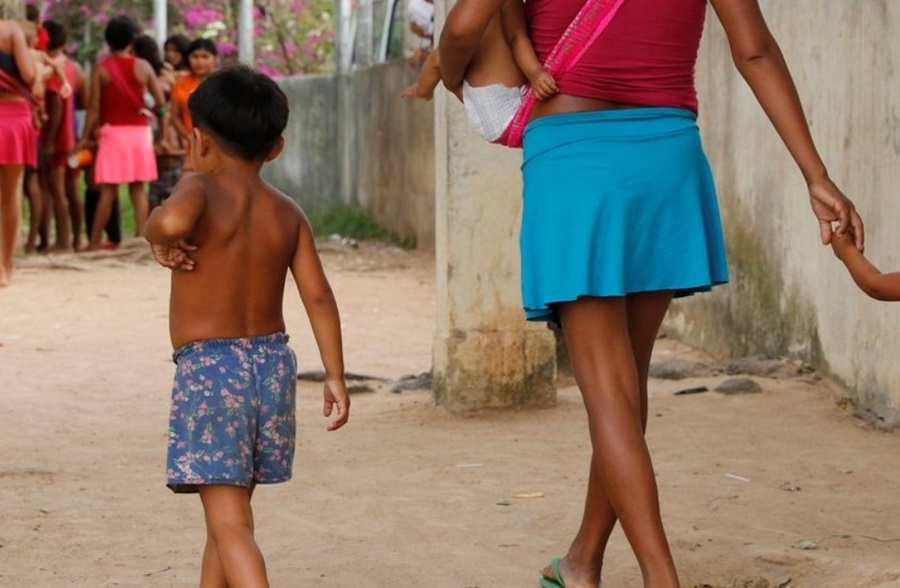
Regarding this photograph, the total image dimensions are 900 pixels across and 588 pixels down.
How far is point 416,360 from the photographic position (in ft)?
28.6

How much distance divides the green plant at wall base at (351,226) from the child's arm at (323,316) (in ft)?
38.7

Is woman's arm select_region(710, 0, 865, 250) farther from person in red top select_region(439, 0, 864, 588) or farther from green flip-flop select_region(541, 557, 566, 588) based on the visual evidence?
green flip-flop select_region(541, 557, 566, 588)

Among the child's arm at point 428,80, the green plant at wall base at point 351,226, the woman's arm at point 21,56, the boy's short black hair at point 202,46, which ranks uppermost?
the boy's short black hair at point 202,46

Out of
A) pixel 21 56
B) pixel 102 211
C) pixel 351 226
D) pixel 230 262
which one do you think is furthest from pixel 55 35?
pixel 230 262

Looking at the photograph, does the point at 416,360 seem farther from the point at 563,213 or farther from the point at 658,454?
the point at 563,213

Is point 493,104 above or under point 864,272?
above

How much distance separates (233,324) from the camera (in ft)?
11.8

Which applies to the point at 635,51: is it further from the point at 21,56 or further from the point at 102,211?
the point at 102,211

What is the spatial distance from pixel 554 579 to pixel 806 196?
3403 millimetres

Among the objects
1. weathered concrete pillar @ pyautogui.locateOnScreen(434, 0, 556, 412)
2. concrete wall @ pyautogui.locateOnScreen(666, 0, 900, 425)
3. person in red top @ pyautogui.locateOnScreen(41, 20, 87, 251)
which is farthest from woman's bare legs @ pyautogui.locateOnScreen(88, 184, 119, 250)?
weathered concrete pillar @ pyautogui.locateOnScreen(434, 0, 556, 412)

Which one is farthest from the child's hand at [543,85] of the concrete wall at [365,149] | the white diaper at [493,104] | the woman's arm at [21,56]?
the concrete wall at [365,149]

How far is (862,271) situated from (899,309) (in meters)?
2.55

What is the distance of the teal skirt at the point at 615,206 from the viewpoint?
11.7ft

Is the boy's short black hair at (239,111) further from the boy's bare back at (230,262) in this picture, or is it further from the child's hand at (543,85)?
the child's hand at (543,85)
